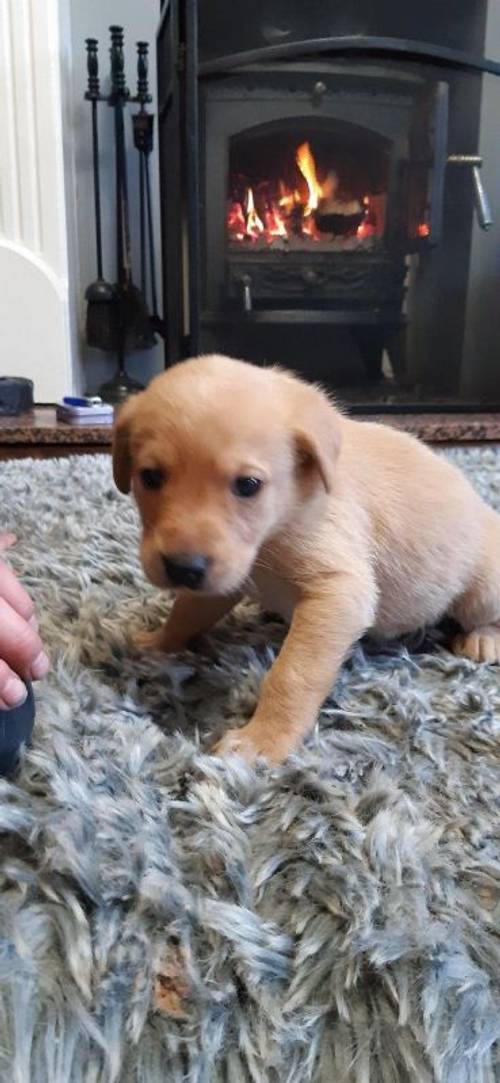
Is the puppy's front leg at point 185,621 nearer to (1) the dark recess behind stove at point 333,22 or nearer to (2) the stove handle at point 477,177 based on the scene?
(1) the dark recess behind stove at point 333,22

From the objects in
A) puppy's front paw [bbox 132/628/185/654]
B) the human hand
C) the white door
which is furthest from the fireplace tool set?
the human hand

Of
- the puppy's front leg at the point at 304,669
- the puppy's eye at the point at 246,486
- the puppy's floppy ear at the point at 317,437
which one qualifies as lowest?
the puppy's front leg at the point at 304,669

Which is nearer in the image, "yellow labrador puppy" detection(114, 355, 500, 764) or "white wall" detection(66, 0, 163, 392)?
"yellow labrador puppy" detection(114, 355, 500, 764)

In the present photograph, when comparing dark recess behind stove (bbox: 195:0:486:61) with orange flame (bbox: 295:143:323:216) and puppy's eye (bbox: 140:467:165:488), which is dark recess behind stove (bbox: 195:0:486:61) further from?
puppy's eye (bbox: 140:467:165:488)

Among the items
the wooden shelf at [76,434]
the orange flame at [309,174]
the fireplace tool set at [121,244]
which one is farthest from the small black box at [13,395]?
the orange flame at [309,174]

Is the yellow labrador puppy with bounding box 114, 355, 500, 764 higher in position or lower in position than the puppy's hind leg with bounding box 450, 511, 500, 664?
higher

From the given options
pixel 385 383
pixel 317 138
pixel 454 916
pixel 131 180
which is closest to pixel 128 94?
pixel 131 180

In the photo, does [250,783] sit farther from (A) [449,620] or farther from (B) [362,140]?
(B) [362,140]
